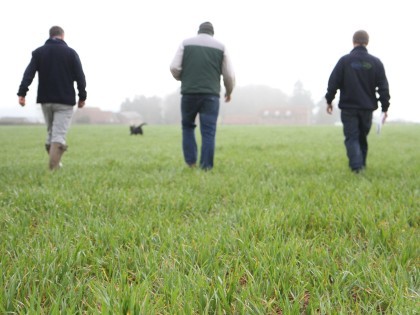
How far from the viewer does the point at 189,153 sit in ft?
17.4

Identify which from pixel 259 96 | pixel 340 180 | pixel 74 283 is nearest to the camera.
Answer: pixel 74 283

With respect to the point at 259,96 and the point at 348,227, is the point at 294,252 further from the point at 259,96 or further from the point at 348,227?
the point at 259,96

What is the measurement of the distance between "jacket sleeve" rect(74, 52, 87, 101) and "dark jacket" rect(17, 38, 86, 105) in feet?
0.27

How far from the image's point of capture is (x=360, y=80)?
464 cm

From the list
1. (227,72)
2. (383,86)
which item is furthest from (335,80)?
(227,72)

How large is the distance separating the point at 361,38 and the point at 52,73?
4709 mm

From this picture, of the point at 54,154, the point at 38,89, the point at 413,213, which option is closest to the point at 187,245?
the point at 413,213

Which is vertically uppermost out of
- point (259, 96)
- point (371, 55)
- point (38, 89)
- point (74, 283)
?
point (259, 96)

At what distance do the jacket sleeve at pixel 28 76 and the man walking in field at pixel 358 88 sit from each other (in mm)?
4542

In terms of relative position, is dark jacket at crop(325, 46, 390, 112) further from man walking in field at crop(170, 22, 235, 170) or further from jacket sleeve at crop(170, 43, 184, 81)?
jacket sleeve at crop(170, 43, 184, 81)

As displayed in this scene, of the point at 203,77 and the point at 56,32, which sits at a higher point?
the point at 56,32

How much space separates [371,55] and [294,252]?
4.14 m

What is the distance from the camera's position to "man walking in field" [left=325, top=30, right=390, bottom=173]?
4621mm

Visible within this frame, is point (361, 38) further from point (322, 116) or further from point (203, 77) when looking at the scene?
point (322, 116)
